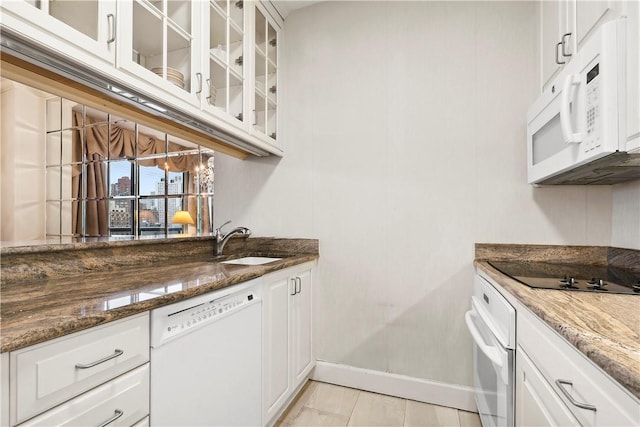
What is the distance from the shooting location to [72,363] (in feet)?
2.33

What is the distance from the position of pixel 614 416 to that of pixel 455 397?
159 cm

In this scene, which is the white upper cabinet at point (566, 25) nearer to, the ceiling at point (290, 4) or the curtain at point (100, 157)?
the ceiling at point (290, 4)

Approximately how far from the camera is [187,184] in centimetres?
271

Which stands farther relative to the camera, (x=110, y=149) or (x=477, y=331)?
(x=110, y=149)

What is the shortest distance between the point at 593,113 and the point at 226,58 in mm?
1693

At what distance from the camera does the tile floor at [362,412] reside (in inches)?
68.6

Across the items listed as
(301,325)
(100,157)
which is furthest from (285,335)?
(100,157)

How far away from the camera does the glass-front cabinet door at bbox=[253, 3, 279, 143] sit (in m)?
2.06

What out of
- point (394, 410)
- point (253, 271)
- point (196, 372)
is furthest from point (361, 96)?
point (394, 410)

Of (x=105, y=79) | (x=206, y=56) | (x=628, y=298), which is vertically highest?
(x=206, y=56)

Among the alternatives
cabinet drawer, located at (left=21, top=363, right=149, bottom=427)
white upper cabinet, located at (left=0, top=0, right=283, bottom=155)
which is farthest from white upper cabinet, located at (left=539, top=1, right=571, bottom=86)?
cabinet drawer, located at (left=21, top=363, right=149, bottom=427)

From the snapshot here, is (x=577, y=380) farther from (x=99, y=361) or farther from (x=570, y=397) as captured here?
(x=99, y=361)

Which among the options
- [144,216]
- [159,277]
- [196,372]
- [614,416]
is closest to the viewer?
[614,416]

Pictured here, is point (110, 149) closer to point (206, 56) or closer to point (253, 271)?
point (206, 56)
